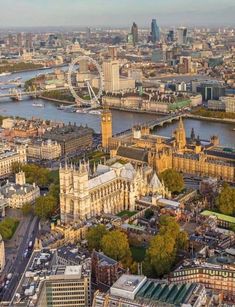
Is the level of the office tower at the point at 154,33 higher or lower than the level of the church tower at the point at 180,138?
higher

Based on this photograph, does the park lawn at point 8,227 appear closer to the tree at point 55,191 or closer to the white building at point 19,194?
the white building at point 19,194

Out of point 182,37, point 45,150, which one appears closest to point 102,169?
point 45,150

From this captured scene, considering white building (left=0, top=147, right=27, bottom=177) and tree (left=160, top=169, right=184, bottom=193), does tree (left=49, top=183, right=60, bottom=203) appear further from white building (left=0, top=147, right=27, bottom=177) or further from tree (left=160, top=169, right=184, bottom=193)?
white building (left=0, top=147, right=27, bottom=177)

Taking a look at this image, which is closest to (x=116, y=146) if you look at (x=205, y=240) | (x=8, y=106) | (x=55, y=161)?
(x=55, y=161)

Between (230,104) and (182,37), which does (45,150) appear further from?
(182,37)

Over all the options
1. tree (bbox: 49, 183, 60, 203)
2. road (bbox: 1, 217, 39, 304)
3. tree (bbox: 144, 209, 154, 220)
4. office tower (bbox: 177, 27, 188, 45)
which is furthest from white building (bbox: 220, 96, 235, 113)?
office tower (bbox: 177, 27, 188, 45)

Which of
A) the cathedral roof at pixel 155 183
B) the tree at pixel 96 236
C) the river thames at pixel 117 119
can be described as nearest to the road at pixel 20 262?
the tree at pixel 96 236
